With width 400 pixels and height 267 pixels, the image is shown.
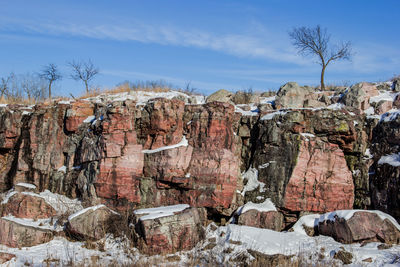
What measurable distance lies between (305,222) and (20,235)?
809 centimetres

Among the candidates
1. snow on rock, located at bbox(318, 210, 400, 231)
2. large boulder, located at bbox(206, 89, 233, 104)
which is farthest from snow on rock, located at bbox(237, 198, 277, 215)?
large boulder, located at bbox(206, 89, 233, 104)

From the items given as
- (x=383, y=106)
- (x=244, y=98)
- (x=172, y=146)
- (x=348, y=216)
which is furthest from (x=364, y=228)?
(x=244, y=98)

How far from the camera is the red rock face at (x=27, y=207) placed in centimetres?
1139

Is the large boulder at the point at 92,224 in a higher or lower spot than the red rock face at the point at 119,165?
lower

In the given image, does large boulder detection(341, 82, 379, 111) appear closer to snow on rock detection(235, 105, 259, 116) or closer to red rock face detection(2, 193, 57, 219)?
snow on rock detection(235, 105, 259, 116)

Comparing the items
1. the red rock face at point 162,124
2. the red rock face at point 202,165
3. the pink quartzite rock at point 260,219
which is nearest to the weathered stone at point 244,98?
the red rock face at point 202,165

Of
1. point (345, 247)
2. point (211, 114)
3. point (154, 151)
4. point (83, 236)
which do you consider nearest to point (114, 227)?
point (83, 236)

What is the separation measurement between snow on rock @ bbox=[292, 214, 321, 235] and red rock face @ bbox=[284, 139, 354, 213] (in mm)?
364

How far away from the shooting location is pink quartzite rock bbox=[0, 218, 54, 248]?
31.4ft

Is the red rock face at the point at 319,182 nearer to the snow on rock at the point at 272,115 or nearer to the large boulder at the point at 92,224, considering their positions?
the snow on rock at the point at 272,115

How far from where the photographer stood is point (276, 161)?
11.7 meters

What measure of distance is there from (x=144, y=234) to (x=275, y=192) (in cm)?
453

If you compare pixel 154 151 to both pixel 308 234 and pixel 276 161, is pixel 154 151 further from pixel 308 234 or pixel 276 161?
pixel 308 234

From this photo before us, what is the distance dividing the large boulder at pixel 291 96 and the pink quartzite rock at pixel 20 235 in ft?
32.1
